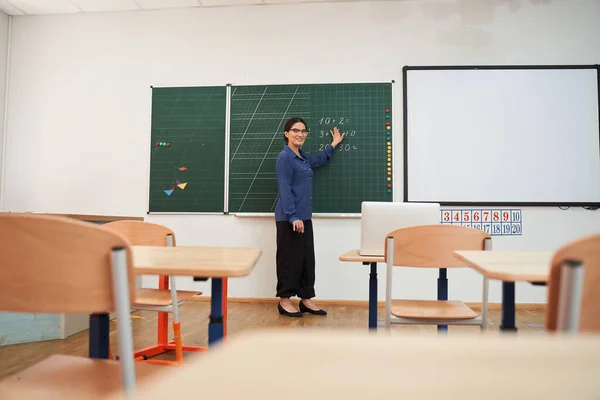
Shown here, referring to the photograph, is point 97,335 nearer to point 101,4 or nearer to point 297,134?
point 297,134

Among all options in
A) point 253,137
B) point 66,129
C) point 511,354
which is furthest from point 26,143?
point 511,354

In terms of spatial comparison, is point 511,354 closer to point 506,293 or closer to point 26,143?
point 506,293

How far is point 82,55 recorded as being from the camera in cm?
392

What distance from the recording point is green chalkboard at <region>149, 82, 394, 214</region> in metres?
3.59

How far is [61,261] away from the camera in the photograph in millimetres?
774

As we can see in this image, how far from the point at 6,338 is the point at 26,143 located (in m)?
2.32

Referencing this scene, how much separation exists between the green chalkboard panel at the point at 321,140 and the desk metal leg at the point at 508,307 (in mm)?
2463

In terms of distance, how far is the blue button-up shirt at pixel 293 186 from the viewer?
125 inches

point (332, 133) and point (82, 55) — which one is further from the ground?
point (82, 55)

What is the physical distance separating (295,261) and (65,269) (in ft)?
8.35

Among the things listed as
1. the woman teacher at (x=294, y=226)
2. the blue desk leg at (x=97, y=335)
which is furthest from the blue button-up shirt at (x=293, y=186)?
the blue desk leg at (x=97, y=335)

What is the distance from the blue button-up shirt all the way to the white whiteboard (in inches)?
35.7

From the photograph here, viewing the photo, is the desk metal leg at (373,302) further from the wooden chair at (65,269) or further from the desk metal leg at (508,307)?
the wooden chair at (65,269)

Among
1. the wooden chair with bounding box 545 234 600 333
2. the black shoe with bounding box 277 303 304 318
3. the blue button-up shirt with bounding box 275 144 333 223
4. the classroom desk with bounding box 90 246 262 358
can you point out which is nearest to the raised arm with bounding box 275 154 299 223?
the blue button-up shirt with bounding box 275 144 333 223
